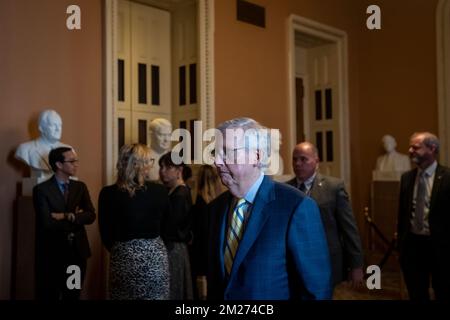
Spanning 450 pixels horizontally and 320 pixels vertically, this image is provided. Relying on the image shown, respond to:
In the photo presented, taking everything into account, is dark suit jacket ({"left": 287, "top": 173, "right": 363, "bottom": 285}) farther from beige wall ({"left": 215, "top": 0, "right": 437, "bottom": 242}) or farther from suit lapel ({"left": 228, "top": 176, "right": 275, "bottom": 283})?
beige wall ({"left": 215, "top": 0, "right": 437, "bottom": 242})

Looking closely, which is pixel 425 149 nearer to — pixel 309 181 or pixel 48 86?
pixel 309 181

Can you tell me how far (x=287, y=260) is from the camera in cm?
181

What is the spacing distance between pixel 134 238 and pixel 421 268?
8.53 ft

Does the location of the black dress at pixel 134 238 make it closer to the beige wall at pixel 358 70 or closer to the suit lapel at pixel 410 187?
the suit lapel at pixel 410 187

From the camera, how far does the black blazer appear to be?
3637 millimetres

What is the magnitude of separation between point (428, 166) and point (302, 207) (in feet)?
9.45

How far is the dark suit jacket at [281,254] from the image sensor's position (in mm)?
1762

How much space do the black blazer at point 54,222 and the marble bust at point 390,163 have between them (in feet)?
15.9

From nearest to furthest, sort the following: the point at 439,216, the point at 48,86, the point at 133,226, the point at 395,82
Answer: the point at 133,226
the point at 439,216
the point at 48,86
the point at 395,82

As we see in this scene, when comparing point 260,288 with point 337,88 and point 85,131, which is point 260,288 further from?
point 337,88

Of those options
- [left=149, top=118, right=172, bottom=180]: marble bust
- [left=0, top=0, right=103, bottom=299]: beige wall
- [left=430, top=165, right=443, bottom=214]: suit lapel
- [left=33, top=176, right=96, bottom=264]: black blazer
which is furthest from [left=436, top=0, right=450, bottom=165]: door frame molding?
[left=33, top=176, right=96, bottom=264]: black blazer

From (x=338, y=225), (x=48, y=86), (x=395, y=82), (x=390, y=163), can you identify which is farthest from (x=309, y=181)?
(x=395, y=82)

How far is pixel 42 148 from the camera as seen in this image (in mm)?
4227
